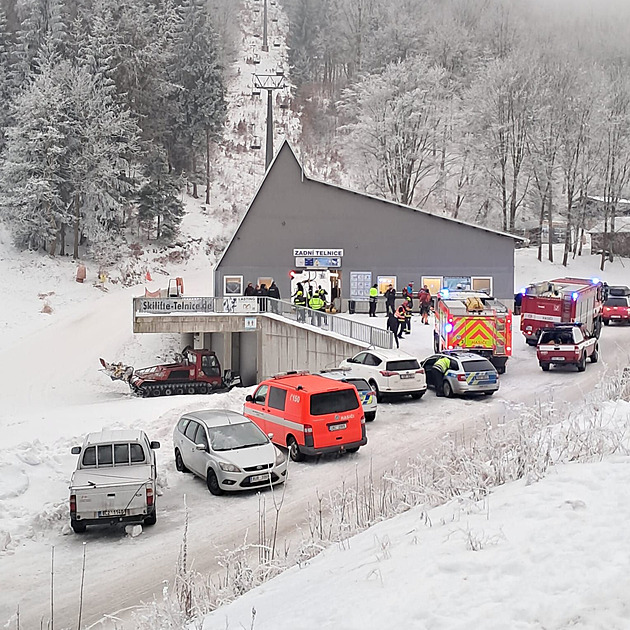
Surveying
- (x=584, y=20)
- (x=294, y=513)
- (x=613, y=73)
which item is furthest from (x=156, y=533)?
(x=584, y=20)

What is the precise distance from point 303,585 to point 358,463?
9337 mm

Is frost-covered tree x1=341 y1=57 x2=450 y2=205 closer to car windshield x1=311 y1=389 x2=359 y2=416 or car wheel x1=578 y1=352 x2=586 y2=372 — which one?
car wheel x1=578 y1=352 x2=586 y2=372

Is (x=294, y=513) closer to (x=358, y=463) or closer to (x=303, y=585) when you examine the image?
(x=358, y=463)

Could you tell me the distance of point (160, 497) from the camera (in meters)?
13.8

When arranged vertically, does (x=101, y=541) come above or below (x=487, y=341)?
below

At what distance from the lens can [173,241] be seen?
60844mm

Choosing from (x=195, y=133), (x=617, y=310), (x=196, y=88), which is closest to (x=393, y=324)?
(x=617, y=310)

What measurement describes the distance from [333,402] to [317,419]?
0.54 meters

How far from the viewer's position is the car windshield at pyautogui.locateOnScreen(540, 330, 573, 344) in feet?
85.8

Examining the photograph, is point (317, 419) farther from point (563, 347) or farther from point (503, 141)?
point (503, 141)

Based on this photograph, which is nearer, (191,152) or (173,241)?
(173,241)

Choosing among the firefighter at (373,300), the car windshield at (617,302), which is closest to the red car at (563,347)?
the firefighter at (373,300)

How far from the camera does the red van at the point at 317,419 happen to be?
617 inches

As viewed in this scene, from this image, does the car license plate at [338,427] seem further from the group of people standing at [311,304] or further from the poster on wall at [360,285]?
the poster on wall at [360,285]
